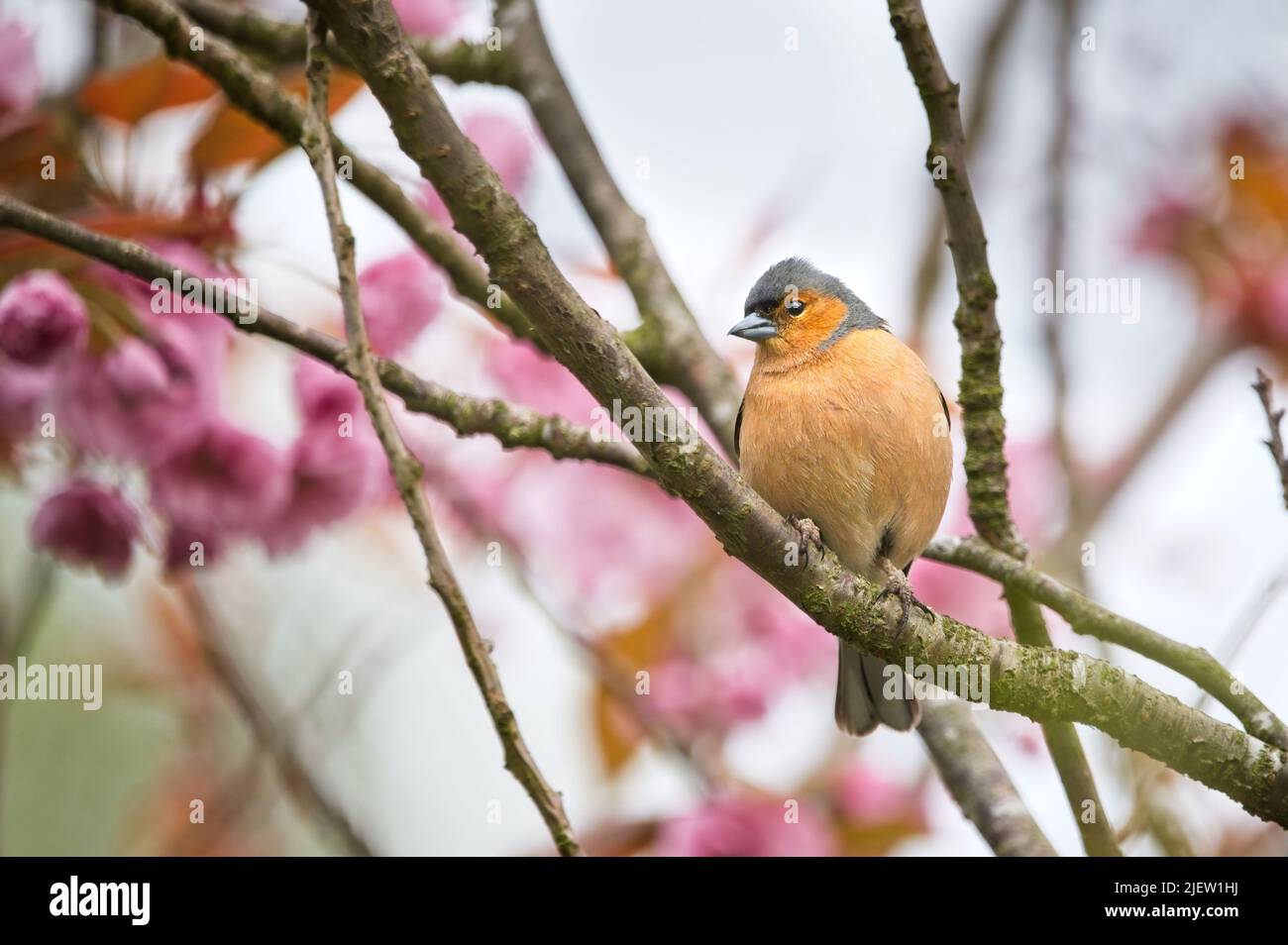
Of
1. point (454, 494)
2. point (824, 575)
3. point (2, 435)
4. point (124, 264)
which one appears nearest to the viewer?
point (824, 575)

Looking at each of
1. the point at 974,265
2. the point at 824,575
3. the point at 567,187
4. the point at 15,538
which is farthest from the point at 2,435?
the point at 15,538

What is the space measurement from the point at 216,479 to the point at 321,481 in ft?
1.00

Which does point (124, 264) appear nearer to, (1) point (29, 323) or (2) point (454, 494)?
(1) point (29, 323)

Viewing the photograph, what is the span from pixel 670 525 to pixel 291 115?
9.11 feet

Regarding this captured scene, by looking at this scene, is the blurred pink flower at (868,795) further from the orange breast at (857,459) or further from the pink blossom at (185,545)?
the pink blossom at (185,545)

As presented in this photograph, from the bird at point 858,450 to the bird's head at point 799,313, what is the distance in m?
0.02

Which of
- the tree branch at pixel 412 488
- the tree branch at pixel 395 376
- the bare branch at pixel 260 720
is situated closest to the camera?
the tree branch at pixel 412 488

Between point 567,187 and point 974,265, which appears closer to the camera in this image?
point 974,265

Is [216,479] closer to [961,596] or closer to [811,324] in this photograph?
[811,324]

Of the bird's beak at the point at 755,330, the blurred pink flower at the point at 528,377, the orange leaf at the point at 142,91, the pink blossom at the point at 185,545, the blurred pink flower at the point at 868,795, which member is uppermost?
the orange leaf at the point at 142,91

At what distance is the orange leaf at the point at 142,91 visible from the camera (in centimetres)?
→ 340

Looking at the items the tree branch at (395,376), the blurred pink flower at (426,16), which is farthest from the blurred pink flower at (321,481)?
the blurred pink flower at (426,16)

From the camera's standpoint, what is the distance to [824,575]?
2682 millimetres

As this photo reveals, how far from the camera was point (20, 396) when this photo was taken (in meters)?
3.35
